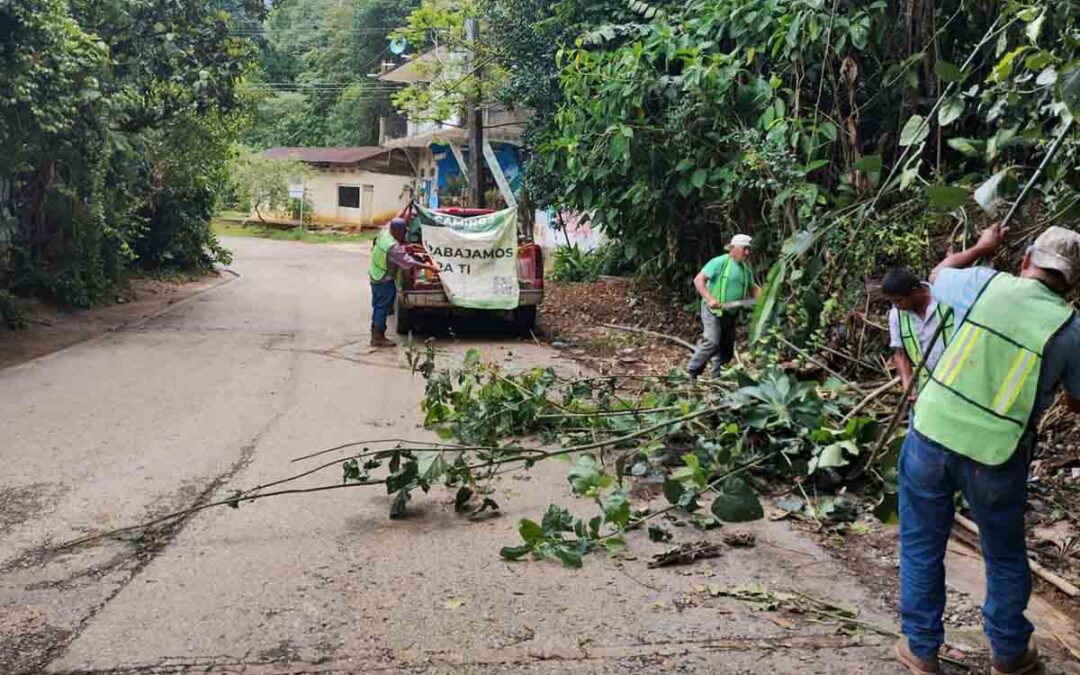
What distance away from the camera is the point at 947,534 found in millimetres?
3762

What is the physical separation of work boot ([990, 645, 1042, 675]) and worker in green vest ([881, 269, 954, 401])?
3.59 ft

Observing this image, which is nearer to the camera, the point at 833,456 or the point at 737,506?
the point at 737,506

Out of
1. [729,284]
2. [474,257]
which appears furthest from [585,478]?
[474,257]

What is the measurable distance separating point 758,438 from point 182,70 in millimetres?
11924

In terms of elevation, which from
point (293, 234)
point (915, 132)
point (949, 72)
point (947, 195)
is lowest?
point (293, 234)

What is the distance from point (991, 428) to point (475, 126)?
21.1 m

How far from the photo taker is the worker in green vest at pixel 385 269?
40.8 feet

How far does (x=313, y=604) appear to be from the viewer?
4508 millimetres

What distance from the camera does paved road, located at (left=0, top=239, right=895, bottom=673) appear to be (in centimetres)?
402

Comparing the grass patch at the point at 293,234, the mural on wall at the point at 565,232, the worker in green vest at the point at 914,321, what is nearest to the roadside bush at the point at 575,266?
the mural on wall at the point at 565,232

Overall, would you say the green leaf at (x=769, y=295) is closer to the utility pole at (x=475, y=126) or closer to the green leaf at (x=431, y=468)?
the green leaf at (x=431, y=468)

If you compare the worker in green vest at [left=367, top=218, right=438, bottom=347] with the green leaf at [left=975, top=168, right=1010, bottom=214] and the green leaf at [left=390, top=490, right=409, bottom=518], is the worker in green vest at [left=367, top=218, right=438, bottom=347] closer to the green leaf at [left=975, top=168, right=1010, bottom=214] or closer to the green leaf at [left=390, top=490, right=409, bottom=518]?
the green leaf at [left=390, top=490, right=409, bottom=518]

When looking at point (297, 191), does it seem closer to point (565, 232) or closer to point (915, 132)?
point (565, 232)

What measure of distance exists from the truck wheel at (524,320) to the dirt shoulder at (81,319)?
5.84 m
